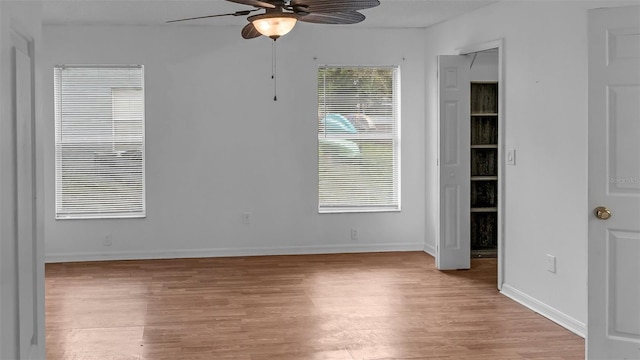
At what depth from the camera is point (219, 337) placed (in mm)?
4371

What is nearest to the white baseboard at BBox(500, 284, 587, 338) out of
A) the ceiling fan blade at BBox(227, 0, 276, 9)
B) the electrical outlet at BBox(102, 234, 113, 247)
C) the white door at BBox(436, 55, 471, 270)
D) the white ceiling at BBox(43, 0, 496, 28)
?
the white door at BBox(436, 55, 471, 270)

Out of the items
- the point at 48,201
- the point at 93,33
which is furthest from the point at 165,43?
the point at 48,201

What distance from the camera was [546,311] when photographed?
4.96 meters

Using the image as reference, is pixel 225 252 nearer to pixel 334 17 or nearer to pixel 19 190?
pixel 334 17

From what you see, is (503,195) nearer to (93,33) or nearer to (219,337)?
(219,337)

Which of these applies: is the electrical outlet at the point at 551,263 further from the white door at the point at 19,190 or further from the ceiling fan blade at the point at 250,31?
the white door at the point at 19,190

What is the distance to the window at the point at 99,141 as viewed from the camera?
7.03 meters

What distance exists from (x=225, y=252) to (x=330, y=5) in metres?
4.35

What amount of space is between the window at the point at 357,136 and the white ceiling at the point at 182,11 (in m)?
0.74

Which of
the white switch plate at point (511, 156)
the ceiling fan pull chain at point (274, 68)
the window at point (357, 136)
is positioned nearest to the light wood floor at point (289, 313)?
the window at point (357, 136)

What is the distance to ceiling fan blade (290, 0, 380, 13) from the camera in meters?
3.42

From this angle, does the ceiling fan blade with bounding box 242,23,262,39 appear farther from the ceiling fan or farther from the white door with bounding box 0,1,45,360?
the white door with bounding box 0,1,45,360

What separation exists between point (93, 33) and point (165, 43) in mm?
755

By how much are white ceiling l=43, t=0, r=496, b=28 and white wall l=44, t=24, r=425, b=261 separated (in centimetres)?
32
